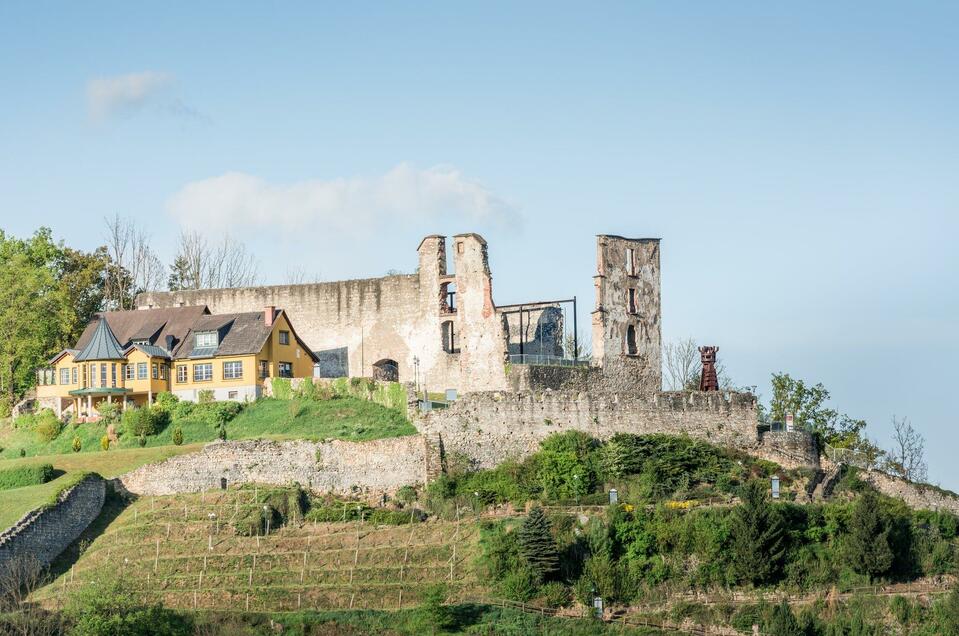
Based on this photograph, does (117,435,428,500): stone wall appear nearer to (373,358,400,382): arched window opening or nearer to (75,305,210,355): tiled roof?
(75,305,210,355): tiled roof

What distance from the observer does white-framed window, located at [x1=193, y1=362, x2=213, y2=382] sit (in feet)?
225

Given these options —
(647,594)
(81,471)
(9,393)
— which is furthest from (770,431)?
(9,393)

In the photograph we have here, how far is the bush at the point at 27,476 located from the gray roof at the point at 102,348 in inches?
323

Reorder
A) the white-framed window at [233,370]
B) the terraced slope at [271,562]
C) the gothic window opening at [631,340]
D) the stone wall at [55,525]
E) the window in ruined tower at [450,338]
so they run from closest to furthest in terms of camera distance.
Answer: the terraced slope at [271,562]
the stone wall at [55,525]
the gothic window opening at [631,340]
the white-framed window at [233,370]
the window in ruined tower at [450,338]

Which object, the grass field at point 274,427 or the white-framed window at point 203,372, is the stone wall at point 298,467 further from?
the white-framed window at point 203,372

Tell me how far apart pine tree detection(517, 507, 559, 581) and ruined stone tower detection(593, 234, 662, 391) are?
12.5m

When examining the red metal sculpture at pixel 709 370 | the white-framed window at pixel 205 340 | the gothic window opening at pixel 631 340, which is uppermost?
the white-framed window at pixel 205 340

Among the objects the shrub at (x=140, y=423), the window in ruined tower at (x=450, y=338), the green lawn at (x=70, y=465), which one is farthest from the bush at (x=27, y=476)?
the window in ruined tower at (x=450, y=338)

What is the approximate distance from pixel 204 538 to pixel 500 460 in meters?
10.6

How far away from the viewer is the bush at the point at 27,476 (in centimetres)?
6072

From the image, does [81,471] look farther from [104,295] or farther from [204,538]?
[104,295]

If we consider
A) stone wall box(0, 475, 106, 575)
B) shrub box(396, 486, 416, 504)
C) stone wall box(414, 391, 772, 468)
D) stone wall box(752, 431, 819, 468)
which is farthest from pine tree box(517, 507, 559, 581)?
stone wall box(0, 475, 106, 575)

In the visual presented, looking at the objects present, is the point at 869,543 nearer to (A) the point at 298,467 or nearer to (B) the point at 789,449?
(B) the point at 789,449

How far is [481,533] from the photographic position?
182ft
